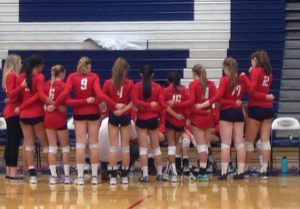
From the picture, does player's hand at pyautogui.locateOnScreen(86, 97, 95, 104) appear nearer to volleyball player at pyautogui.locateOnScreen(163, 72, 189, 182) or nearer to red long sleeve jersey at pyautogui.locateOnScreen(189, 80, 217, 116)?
volleyball player at pyautogui.locateOnScreen(163, 72, 189, 182)

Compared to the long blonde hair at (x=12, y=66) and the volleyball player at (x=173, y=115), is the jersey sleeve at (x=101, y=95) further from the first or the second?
the long blonde hair at (x=12, y=66)

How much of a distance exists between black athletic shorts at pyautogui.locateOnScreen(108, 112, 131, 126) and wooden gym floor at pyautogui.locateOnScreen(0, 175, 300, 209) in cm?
86

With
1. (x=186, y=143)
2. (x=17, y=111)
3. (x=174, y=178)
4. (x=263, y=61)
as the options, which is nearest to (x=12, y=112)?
(x=17, y=111)

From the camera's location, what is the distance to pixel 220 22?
1741 centimetres

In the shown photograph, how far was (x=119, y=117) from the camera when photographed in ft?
38.9

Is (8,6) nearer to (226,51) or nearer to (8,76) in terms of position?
(226,51)

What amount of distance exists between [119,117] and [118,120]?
5cm

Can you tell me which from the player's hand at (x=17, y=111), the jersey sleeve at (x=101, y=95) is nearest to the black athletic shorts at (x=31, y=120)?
the player's hand at (x=17, y=111)

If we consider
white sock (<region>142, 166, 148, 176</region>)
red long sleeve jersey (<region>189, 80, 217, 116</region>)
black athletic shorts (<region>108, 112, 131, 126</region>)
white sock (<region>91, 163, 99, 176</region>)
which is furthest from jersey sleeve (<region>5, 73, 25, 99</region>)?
red long sleeve jersey (<region>189, 80, 217, 116</region>)

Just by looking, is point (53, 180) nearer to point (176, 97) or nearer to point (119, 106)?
point (119, 106)

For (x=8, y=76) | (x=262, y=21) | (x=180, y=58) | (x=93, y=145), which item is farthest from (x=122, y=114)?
(x=262, y=21)

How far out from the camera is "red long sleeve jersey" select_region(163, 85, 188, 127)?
1223 centimetres

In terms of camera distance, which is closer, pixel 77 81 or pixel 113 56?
pixel 77 81

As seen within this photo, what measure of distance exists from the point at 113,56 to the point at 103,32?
83 cm
